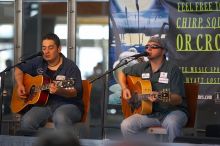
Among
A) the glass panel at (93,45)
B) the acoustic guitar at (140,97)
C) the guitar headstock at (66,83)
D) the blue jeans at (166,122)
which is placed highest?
the glass panel at (93,45)

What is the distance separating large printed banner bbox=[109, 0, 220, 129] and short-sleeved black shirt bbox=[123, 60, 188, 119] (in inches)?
33.6

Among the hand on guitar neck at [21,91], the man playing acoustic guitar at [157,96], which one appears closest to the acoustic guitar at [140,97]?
the man playing acoustic guitar at [157,96]

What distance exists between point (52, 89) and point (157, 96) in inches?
41.7

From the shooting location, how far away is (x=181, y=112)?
17.9 feet

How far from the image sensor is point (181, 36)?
22.0ft

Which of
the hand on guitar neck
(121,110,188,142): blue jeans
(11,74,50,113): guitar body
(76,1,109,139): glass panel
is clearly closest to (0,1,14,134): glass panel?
(76,1,109,139): glass panel

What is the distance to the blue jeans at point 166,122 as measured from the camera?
17.4 ft

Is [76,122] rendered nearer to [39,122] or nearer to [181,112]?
[39,122]

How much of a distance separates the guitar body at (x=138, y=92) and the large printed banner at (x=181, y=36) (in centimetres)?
84

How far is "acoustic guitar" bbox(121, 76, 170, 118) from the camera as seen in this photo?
17.5ft

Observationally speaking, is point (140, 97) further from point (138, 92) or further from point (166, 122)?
point (166, 122)

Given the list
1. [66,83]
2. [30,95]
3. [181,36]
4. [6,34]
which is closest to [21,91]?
[30,95]

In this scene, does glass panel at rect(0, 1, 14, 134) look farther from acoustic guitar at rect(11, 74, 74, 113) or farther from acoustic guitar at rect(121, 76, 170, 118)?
acoustic guitar at rect(121, 76, 170, 118)

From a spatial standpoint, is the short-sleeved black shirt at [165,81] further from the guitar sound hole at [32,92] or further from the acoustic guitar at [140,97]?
the guitar sound hole at [32,92]
